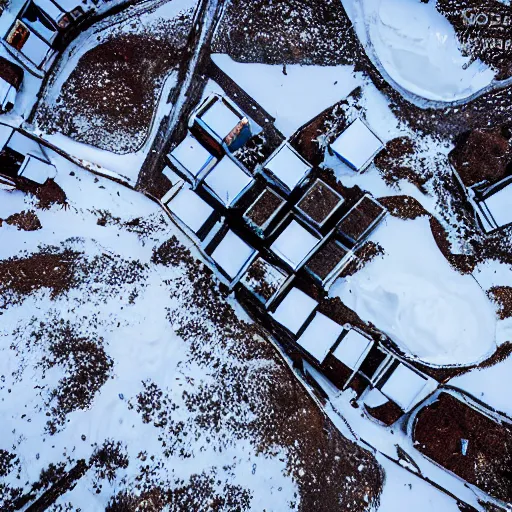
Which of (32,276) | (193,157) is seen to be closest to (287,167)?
(193,157)

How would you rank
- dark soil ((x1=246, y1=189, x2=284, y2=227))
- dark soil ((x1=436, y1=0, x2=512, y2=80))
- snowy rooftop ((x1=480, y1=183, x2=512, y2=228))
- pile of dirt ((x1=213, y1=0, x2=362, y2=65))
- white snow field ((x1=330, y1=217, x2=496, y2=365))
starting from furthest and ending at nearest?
1. pile of dirt ((x1=213, y1=0, x2=362, y2=65))
2. dark soil ((x1=436, y1=0, x2=512, y2=80))
3. white snow field ((x1=330, y1=217, x2=496, y2=365))
4. snowy rooftop ((x1=480, y1=183, x2=512, y2=228))
5. dark soil ((x1=246, y1=189, x2=284, y2=227))

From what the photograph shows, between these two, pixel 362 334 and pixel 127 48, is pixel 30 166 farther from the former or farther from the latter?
pixel 362 334

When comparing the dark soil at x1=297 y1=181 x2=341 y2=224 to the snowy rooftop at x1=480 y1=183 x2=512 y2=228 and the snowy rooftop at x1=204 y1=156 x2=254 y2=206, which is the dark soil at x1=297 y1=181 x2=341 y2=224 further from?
the snowy rooftop at x1=480 y1=183 x2=512 y2=228

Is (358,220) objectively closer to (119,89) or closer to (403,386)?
(403,386)

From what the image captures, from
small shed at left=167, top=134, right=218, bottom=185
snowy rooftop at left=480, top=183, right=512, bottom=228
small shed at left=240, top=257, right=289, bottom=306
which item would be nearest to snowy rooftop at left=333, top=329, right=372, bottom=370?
small shed at left=240, top=257, right=289, bottom=306

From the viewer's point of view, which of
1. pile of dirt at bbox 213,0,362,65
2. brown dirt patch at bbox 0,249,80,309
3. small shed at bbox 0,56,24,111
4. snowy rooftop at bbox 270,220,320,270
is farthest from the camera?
pile of dirt at bbox 213,0,362,65

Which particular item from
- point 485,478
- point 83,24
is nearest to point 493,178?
point 485,478
